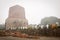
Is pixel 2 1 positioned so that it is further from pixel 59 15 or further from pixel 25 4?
pixel 59 15

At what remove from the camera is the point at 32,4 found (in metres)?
3.83

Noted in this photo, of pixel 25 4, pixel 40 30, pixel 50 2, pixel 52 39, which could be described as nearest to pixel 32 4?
pixel 25 4

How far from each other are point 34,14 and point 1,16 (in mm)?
926

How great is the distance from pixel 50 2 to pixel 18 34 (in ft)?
4.11

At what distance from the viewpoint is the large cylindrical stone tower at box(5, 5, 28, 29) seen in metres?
3.69

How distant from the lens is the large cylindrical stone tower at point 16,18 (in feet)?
12.1

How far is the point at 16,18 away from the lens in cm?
373

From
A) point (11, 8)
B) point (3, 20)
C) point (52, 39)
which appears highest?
point (11, 8)

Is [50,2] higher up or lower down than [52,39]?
higher up

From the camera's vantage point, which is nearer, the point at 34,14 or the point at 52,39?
the point at 52,39

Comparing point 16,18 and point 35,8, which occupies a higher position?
point 35,8

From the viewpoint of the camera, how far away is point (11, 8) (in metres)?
3.80

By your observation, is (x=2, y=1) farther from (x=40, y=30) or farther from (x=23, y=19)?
(x=40, y=30)

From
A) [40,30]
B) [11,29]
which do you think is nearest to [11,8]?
[11,29]
